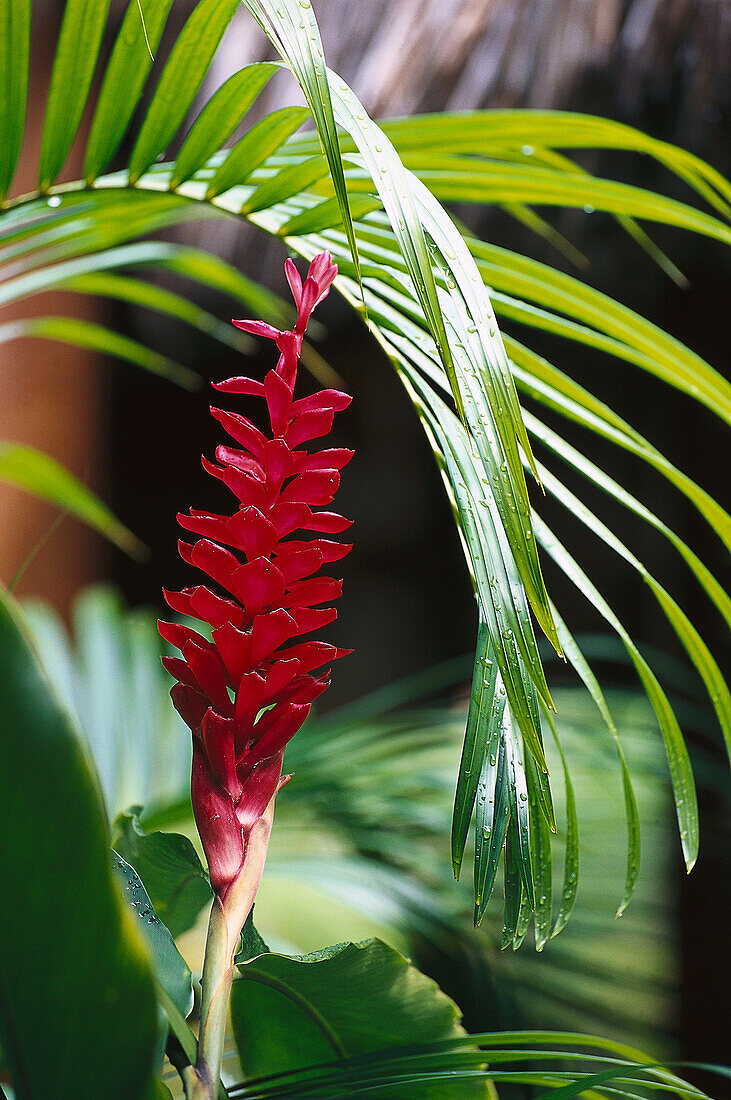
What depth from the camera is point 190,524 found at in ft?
0.69

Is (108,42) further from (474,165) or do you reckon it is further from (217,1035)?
(217,1035)

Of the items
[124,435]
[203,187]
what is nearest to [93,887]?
[203,187]

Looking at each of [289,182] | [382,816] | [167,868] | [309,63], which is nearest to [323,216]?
[289,182]

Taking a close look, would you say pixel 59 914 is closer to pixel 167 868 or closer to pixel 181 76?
pixel 167 868

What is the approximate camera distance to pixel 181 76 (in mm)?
303

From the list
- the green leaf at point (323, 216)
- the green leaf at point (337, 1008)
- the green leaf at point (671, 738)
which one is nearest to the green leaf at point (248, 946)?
the green leaf at point (337, 1008)

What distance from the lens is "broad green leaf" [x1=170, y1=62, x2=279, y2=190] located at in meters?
0.30

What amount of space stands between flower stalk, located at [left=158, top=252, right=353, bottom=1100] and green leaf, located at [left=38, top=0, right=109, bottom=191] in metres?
0.16

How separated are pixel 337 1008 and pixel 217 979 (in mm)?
82

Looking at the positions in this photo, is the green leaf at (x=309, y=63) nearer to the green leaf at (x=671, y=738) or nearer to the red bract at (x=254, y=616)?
the red bract at (x=254, y=616)

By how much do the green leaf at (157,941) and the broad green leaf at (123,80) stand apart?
0.28 meters

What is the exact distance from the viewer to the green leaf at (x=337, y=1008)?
25cm

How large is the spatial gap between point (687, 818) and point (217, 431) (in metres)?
1.25

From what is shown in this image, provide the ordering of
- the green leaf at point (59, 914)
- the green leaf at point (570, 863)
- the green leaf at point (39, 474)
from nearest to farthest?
the green leaf at point (59, 914), the green leaf at point (570, 863), the green leaf at point (39, 474)
